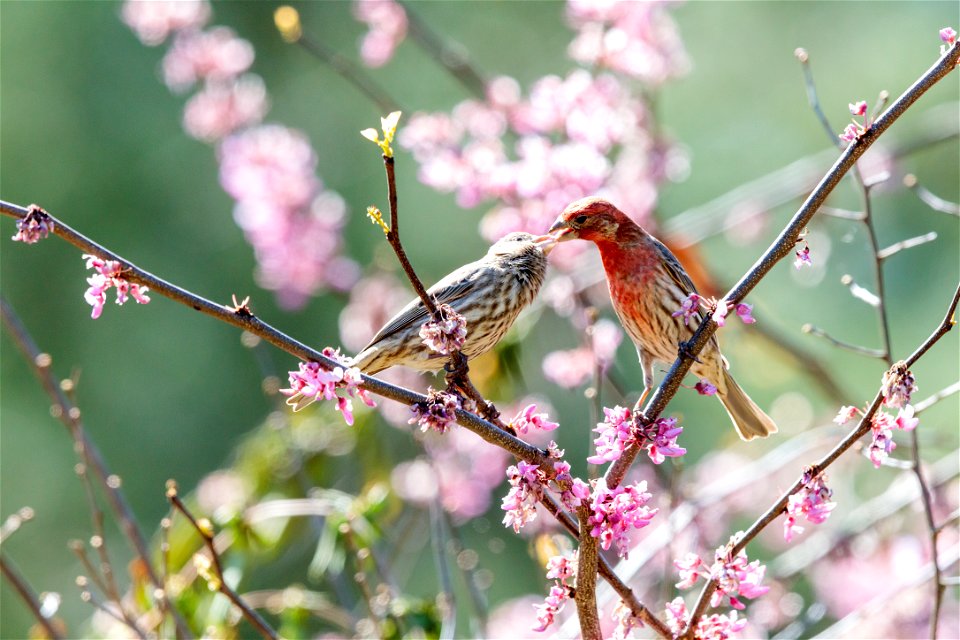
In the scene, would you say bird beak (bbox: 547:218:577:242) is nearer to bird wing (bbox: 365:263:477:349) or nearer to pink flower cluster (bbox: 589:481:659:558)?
bird wing (bbox: 365:263:477:349)

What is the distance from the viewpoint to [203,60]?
305 inches

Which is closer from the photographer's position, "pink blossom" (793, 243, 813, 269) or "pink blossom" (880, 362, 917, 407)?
"pink blossom" (880, 362, 917, 407)

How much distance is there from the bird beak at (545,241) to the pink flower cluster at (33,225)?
7.70 feet

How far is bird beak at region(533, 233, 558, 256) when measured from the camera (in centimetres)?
443

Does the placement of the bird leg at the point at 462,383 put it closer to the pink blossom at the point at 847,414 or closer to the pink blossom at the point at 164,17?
the pink blossom at the point at 847,414

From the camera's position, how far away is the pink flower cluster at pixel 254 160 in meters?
7.75

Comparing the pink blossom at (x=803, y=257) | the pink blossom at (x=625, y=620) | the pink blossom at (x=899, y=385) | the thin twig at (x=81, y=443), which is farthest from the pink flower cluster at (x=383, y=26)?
the pink blossom at (x=899, y=385)

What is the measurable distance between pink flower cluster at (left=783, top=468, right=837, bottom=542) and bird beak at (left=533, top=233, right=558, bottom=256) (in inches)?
77.1

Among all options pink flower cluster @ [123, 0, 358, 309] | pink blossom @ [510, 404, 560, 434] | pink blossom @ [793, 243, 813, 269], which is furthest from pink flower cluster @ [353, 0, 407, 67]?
pink blossom @ [793, 243, 813, 269]

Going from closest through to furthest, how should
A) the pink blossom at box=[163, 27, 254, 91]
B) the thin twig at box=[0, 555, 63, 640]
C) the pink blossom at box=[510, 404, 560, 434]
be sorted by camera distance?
the pink blossom at box=[510, 404, 560, 434]
the thin twig at box=[0, 555, 63, 640]
the pink blossom at box=[163, 27, 254, 91]

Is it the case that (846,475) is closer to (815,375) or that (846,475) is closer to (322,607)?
(815,375)

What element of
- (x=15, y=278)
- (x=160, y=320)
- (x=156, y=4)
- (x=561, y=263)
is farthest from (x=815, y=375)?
(x=15, y=278)

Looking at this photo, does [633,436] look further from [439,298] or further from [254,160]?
[254,160]

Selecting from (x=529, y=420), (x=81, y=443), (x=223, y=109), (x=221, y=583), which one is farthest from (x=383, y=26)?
(x=221, y=583)
